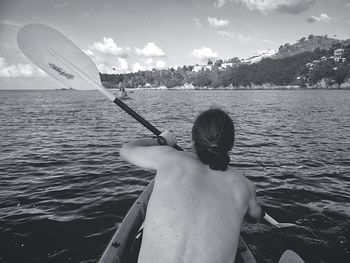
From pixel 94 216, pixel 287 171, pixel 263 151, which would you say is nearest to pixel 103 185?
pixel 94 216

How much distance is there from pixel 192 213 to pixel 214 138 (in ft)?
1.98

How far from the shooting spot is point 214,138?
2.22 m

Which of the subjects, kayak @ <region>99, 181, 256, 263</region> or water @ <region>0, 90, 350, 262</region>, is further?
water @ <region>0, 90, 350, 262</region>

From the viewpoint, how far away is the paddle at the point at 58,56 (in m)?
5.53

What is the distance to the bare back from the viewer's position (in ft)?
6.86

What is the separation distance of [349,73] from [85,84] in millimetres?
184593

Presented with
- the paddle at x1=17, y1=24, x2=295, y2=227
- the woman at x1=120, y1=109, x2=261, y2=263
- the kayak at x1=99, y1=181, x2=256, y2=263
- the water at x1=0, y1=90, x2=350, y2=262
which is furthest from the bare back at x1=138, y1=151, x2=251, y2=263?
the paddle at x1=17, y1=24, x2=295, y2=227

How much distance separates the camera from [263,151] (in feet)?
44.6

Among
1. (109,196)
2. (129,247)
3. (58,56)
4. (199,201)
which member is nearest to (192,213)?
(199,201)

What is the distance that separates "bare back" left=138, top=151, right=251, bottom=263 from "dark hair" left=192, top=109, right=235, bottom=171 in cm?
9

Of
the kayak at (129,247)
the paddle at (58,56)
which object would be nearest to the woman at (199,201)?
the kayak at (129,247)

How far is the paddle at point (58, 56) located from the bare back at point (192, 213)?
3.68 metres

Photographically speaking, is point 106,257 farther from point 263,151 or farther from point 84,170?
point 263,151

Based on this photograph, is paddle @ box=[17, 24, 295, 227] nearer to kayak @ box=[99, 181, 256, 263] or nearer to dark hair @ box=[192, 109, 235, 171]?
kayak @ box=[99, 181, 256, 263]
